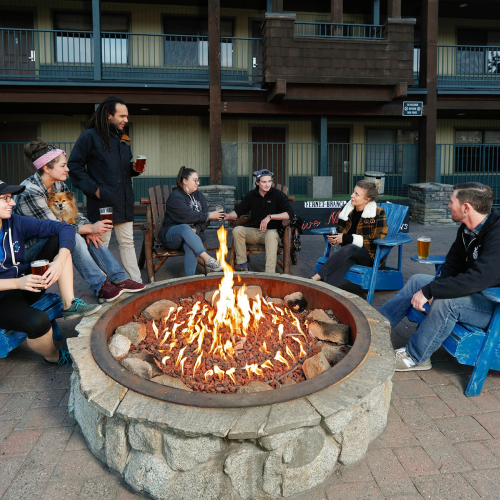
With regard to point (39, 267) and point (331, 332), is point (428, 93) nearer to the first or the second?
point (331, 332)

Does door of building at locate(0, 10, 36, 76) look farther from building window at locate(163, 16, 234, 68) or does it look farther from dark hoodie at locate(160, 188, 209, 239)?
dark hoodie at locate(160, 188, 209, 239)

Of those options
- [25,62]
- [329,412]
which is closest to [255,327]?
[329,412]

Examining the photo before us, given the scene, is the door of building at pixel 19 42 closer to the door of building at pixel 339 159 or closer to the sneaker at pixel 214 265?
the door of building at pixel 339 159

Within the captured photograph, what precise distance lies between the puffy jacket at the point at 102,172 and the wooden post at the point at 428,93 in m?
9.05

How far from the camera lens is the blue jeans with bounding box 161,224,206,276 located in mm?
4875

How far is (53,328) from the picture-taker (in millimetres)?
3445

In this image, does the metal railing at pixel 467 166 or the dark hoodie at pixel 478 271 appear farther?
the metal railing at pixel 467 166

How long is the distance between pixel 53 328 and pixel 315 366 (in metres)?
2.11

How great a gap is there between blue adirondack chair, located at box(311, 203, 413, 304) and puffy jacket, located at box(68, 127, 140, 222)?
2.18 meters

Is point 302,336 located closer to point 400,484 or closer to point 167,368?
point 167,368

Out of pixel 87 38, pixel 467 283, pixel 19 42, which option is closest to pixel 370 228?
pixel 467 283

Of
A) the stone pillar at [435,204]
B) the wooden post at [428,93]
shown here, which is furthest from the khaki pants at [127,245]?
the wooden post at [428,93]

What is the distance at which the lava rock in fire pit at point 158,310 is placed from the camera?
130 inches

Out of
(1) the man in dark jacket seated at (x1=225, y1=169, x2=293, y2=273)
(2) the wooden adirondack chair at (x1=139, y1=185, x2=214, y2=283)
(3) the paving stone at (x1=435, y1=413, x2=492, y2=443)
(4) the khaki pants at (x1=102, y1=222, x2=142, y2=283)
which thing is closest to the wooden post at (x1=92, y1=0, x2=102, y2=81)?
(2) the wooden adirondack chair at (x1=139, y1=185, x2=214, y2=283)
